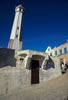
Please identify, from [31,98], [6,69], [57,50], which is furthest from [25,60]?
[57,50]

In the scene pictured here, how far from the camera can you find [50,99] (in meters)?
4.06

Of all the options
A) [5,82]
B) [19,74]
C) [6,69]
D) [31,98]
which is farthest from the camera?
[19,74]

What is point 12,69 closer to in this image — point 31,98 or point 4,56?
point 4,56

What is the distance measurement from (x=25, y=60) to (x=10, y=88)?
295 cm

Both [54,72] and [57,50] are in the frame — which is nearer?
[54,72]

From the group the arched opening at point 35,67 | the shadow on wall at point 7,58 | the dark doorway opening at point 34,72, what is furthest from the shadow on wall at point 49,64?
the shadow on wall at point 7,58

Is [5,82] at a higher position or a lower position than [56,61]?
lower

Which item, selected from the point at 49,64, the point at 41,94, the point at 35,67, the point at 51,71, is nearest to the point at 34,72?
the point at 35,67

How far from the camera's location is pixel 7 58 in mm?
6715

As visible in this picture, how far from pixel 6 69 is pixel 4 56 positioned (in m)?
1.30

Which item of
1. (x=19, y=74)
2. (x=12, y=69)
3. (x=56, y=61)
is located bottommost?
(x=19, y=74)

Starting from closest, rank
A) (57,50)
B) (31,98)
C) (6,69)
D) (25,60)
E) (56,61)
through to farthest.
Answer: (31,98), (6,69), (25,60), (56,61), (57,50)

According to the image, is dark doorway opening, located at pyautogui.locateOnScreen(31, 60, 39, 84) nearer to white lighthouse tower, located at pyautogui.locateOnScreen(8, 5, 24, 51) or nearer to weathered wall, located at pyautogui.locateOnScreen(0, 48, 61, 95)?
weathered wall, located at pyautogui.locateOnScreen(0, 48, 61, 95)

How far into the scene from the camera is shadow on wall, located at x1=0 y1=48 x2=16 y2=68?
6.41 m
